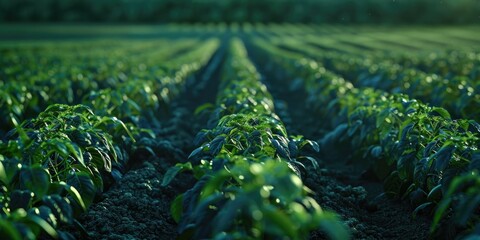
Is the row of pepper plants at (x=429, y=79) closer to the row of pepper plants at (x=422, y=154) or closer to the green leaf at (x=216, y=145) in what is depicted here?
the row of pepper plants at (x=422, y=154)

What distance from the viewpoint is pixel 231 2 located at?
70.7 meters

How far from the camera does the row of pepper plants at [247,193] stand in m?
2.43

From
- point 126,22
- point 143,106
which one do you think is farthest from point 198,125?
point 126,22

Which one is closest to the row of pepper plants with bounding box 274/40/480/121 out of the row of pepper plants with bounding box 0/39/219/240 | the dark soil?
the dark soil

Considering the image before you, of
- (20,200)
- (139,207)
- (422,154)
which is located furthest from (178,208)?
(422,154)

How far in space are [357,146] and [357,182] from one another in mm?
887

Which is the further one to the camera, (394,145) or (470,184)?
(394,145)

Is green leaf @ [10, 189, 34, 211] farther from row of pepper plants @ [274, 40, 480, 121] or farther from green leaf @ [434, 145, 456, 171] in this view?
row of pepper plants @ [274, 40, 480, 121]

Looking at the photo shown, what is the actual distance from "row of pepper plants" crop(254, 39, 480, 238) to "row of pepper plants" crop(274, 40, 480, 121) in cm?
131

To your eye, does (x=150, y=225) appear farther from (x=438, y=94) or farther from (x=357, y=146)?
(x=438, y=94)

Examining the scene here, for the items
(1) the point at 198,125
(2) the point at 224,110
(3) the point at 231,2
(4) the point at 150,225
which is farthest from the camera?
(3) the point at 231,2

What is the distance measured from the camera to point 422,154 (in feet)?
15.8

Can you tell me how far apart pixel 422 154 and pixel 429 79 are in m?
4.35

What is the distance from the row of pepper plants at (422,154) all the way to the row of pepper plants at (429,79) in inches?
51.5
